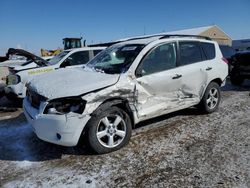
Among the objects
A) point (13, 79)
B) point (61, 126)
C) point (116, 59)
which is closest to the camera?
point (61, 126)

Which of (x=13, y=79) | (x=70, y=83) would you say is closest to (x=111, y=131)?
(x=70, y=83)

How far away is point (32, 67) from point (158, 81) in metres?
4.70

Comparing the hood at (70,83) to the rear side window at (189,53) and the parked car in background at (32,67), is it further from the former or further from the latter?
the parked car in background at (32,67)

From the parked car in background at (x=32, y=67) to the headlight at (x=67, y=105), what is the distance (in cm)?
397

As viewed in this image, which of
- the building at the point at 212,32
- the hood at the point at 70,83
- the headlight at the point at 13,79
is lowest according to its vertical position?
the headlight at the point at 13,79

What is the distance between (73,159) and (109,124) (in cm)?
75

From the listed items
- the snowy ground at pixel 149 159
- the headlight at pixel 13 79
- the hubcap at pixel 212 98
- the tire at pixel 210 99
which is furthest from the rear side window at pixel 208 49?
the headlight at pixel 13 79

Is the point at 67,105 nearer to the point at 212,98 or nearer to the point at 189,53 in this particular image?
the point at 189,53

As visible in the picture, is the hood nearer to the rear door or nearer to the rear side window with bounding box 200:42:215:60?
the rear door

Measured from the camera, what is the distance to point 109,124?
4113mm

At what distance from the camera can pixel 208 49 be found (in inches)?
239

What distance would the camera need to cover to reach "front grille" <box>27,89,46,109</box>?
158 inches

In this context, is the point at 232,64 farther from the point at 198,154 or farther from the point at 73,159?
the point at 73,159

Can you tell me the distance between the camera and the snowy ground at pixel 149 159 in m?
3.35
